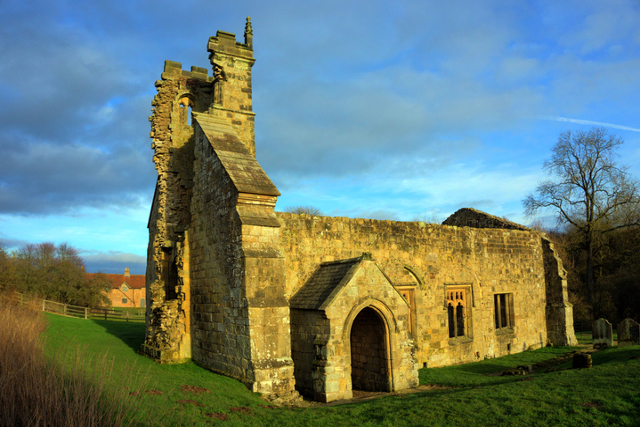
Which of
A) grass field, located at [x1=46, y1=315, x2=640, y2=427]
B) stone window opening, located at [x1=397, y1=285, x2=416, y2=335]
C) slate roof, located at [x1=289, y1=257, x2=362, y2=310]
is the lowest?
grass field, located at [x1=46, y1=315, x2=640, y2=427]

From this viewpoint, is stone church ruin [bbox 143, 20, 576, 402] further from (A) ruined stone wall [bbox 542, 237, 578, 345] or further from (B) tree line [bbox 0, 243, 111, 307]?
(B) tree line [bbox 0, 243, 111, 307]

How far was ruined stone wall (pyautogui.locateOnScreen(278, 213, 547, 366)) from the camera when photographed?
1289 cm

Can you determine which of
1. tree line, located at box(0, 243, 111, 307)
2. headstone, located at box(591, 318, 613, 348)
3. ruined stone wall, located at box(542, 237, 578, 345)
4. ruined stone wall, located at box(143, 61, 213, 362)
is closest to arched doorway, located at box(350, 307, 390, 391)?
ruined stone wall, located at box(143, 61, 213, 362)

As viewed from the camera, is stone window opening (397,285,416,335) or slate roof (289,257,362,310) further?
stone window opening (397,285,416,335)

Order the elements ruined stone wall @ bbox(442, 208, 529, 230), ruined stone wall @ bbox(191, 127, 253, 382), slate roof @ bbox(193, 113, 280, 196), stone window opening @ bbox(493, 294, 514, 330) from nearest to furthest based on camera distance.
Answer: ruined stone wall @ bbox(191, 127, 253, 382), slate roof @ bbox(193, 113, 280, 196), stone window opening @ bbox(493, 294, 514, 330), ruined stone wall @ bbox(442, 208, 529, 230)

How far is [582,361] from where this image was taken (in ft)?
38.0

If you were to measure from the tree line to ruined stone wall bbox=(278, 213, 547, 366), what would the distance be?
88.1 feet

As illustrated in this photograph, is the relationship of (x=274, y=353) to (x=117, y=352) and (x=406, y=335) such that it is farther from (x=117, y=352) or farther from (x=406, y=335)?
(x=117, y=352)

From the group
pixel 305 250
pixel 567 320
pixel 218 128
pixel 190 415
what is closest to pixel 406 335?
pixel 305 250

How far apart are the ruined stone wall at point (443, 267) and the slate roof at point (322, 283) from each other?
418mm

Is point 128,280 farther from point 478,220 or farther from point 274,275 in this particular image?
point 274,275

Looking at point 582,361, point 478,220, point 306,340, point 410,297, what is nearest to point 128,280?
point 478,220

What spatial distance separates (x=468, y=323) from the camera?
17.0 m

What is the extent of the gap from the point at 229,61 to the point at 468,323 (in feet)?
43.7
